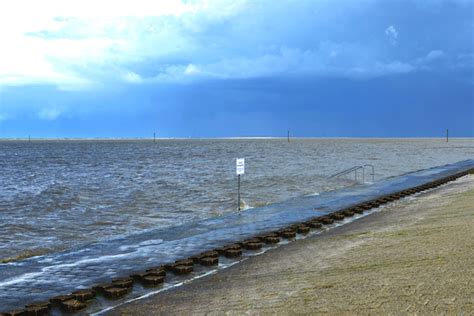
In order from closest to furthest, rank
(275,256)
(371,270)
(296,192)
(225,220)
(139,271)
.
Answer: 1. (371,270)
2. (139,271)
3. (275,256)
4. (225,220)
5. (296,192)

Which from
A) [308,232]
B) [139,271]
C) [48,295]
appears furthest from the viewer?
[308,232]

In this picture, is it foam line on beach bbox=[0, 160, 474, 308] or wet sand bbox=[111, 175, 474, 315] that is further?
foam line on beach bbox=[0, 160, 474, 308]

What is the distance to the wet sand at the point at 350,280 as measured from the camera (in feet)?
16.2

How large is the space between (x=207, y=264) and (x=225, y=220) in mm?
5620

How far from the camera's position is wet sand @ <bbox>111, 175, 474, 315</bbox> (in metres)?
4.95

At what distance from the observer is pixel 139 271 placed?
8.03 meters

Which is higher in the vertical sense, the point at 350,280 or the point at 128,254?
the point at 350,280

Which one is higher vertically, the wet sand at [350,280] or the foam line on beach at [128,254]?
Answer: the wet sand at [350,280]

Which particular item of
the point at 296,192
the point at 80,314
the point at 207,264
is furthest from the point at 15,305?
the point at 296,192

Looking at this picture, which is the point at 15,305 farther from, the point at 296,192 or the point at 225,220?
the point at 296,192

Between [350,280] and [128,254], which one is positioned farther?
[128,254]

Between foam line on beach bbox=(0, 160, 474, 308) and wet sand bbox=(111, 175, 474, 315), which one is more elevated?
wet sand bbox=(111, 175, 474, 315)

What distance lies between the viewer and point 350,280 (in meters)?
5.93

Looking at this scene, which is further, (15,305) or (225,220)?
(225,220)
